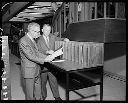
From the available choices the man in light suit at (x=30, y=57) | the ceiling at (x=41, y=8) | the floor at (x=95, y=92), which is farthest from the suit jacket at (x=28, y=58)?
the ceiling at (x=41, y=8)

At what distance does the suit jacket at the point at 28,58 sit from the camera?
8.10ft

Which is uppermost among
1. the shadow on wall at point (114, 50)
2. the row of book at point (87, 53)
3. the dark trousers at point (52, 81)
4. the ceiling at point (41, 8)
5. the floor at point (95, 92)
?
the ceiling at point (41, 8)

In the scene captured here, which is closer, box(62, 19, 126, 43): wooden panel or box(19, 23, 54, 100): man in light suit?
box(19, 23, 54, 100): man in light suit

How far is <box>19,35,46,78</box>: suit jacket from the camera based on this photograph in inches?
97.2

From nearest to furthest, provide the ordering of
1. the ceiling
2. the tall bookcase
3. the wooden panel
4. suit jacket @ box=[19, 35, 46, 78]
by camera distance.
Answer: suit jacket @ box=[19, 35, 46, 78] < the tall bookcase < the wooden panel < the ceiling

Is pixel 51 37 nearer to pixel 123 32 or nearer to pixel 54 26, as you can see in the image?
pixel 123 32

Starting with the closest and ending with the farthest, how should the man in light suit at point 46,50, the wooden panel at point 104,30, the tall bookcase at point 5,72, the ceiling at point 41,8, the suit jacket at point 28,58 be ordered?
the suit jacket at point 28,58, the tall bookcase at point 5,72, the wooden panel at point 104,30, the man in light suit at point 46,50, the ceiling at point 41,8

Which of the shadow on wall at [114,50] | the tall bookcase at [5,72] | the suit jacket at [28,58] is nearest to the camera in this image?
the suit jacket at [28,58]

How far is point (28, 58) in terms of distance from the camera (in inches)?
98.4

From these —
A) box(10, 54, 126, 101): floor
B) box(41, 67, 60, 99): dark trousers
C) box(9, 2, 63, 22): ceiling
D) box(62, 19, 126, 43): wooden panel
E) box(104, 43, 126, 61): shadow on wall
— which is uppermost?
box(9, 2, 63, 22): ceiling

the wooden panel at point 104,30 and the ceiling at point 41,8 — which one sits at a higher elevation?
the ceiling at point 41,8

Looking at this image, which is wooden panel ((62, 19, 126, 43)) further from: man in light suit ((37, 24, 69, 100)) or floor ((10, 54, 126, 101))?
floor ((10, 54, 126, 101))

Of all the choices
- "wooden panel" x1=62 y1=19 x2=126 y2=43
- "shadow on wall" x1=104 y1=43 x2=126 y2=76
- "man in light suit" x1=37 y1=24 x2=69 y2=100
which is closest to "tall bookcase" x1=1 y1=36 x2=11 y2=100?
"man in light suit" x1=37 y1=24 x2=69 y2=100

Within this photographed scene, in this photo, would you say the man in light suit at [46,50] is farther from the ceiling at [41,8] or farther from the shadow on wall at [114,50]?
the ceiling at [41,8]
